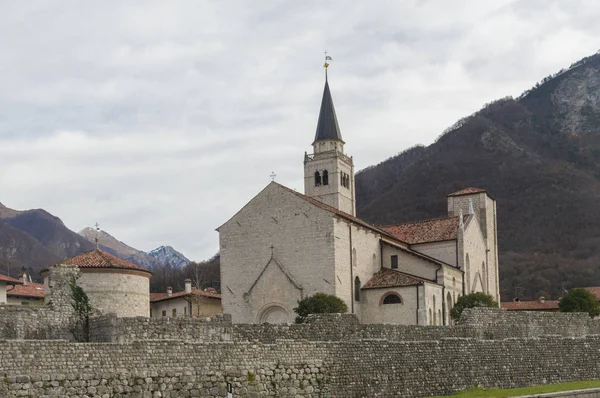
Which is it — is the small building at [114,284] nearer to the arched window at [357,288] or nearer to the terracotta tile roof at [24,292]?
the arched window at [357,288]

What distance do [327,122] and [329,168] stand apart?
5.67m

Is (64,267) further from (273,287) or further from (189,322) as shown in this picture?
(273,287)

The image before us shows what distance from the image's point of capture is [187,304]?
66.9 meters

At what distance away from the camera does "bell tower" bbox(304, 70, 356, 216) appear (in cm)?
8006

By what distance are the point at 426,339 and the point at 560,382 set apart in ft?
20.3

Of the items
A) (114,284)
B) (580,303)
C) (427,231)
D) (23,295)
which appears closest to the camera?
(114,284)

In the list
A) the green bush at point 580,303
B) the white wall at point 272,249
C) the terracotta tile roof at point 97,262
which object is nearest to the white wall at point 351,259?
the white wall at point 272,249

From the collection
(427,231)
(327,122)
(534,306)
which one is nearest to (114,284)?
(427,231)

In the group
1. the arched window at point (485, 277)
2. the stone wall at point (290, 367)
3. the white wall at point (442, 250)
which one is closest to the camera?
the stone wall at point (290, 367)

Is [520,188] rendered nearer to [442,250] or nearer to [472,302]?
[442,250]

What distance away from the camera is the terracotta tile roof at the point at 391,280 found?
166ft

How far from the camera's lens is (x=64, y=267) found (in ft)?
79.5

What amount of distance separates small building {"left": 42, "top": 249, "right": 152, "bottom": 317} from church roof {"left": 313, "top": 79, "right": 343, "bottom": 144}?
4954 centimetres

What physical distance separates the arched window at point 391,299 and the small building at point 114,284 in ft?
65.1
